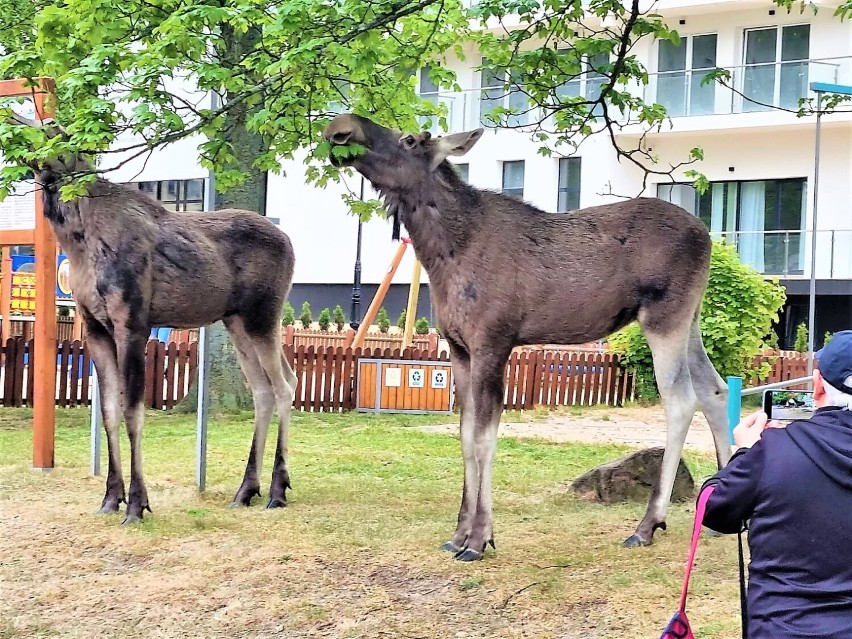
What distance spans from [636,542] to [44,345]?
5988 mm

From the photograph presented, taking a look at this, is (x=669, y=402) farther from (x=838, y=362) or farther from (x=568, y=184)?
(x=568, y=184)

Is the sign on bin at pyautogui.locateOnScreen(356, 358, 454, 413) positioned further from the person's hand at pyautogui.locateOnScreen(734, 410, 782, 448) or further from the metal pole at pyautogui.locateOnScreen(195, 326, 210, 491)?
the person's hand at pyautogui.locateOnScreen(734, 410, 782, 448)

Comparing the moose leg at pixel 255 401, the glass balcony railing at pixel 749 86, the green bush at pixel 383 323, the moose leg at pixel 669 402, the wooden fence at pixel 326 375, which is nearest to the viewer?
the moose leg at pixel 669 402

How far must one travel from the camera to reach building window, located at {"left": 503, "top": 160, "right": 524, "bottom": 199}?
32.2 metres

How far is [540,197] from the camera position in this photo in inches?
1246

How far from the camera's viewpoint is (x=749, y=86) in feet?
90.9

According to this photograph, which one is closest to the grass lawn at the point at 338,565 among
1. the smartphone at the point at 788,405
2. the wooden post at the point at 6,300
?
the smartphone at the point at 788,405

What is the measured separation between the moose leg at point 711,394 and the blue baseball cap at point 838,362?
395cm

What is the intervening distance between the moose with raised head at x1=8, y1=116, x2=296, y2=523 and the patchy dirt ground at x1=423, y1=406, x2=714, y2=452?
20.2 feet

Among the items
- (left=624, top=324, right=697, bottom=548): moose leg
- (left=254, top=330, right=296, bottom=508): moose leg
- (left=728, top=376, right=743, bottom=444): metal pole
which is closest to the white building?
(left=728, top=376, right=743, bottom=444): metal pole

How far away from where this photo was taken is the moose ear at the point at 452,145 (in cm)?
692

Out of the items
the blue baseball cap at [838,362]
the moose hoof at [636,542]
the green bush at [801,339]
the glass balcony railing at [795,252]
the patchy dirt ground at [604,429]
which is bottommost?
the patchy dirt ground at [604,429]

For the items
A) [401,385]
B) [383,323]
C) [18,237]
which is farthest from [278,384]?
[383,323]

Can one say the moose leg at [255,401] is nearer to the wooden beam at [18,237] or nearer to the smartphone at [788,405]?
the wooden beam at [18,237]
